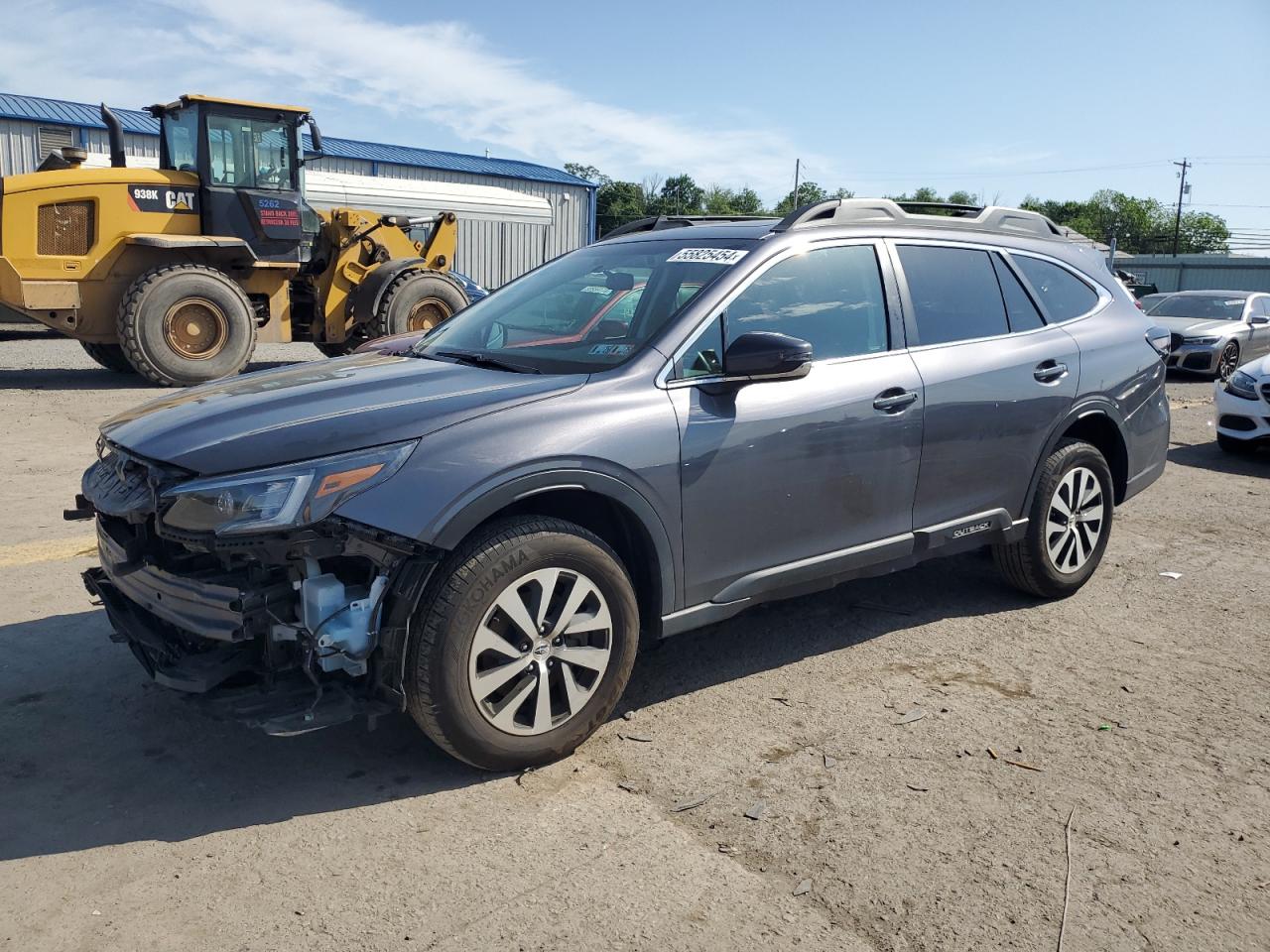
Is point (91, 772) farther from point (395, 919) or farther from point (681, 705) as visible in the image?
point (681, 705)

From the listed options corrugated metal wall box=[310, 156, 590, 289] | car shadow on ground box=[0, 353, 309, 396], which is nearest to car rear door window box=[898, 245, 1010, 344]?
car shadow on ground box=[0, 353, 309, 396]

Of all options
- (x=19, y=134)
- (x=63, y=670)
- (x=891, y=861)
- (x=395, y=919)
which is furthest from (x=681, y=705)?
(x=19, y=134)

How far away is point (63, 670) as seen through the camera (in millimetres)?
4047

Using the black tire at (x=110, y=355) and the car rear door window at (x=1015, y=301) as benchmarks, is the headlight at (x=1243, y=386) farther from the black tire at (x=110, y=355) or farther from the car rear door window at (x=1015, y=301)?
the black tire at (x=110, y=355)

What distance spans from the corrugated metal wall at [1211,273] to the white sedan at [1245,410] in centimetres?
4023

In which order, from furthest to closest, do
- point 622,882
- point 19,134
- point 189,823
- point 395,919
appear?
point 19,134, point 189,823, point 622,882, point 395,919

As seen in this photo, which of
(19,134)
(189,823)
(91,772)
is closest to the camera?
(189,823)

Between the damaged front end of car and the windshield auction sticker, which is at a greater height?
the windshield auction sticker

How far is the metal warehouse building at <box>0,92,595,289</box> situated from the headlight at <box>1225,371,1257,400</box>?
1917 centimetres

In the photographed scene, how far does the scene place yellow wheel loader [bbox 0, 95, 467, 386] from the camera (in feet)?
37.9

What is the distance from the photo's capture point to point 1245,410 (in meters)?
9.52

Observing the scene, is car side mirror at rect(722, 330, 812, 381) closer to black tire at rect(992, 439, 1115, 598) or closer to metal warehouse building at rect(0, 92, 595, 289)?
black tire at rect(992, 439, 1115, 598)

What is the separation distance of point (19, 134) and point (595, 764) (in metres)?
32.6

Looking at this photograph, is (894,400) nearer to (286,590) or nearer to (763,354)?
(763,354)
